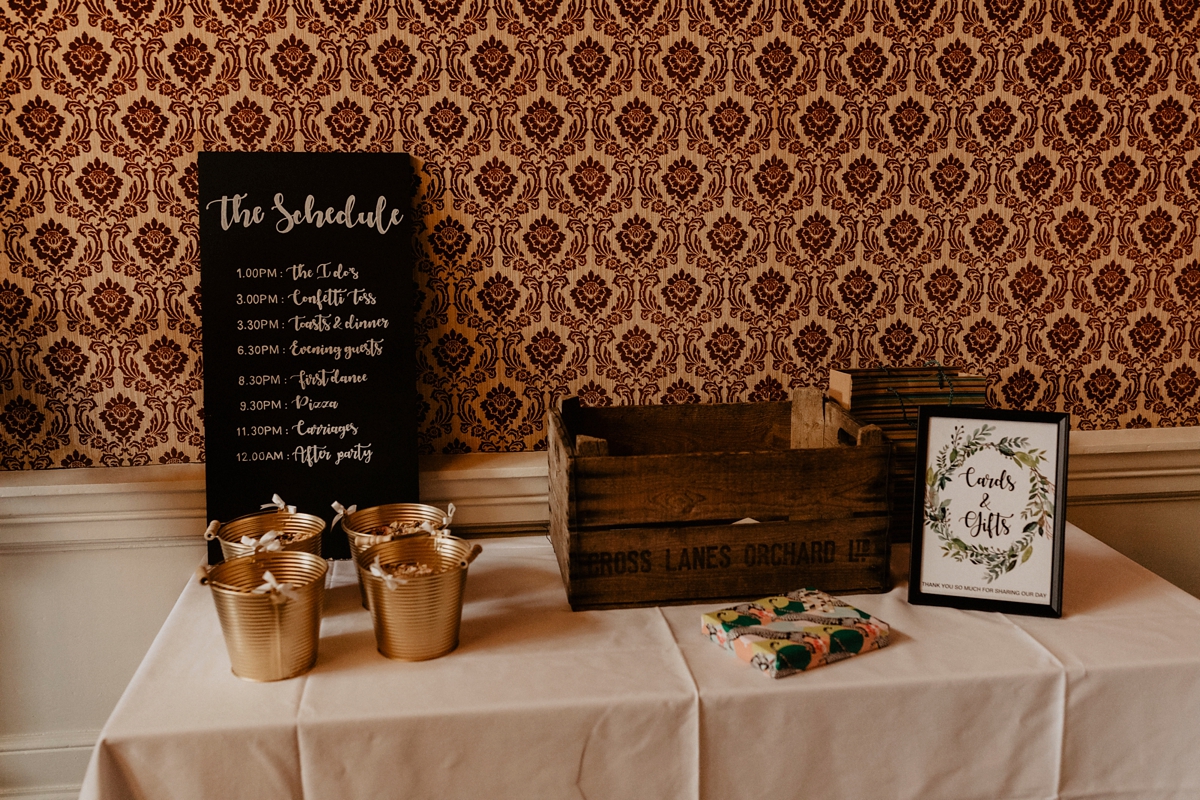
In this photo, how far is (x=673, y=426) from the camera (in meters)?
1.58

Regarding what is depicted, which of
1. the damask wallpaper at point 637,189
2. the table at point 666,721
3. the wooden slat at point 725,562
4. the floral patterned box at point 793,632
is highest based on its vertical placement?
the damask wallpaper at point 637,189

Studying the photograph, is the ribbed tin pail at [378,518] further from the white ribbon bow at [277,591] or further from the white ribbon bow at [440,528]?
the white ribbon bow at [277,591]

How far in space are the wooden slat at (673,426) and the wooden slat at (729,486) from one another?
0.97 ft

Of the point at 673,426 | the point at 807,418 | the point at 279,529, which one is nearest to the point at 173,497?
the point at 279,529

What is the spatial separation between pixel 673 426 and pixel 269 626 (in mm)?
761

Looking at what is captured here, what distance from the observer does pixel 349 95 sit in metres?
1.53

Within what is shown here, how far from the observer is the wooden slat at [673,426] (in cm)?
157

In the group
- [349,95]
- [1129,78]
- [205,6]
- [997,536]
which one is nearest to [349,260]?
[349,95]

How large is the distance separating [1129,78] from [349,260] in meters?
1.44

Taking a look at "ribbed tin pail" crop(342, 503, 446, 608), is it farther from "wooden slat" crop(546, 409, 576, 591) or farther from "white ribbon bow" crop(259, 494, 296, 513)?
"wooden slat" crop(546, 409, 576, 591)

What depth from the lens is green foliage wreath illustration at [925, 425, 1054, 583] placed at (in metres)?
1.26

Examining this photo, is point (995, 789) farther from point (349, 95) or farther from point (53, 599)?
point (53, 599)

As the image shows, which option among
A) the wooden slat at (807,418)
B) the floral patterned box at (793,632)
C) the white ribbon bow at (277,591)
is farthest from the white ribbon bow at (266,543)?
the wooden slat at (807,418)

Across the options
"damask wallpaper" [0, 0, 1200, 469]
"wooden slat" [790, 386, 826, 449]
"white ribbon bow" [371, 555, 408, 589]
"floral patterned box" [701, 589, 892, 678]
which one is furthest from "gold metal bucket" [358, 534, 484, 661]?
"wooden slat" [790, 386, 826, 449]
